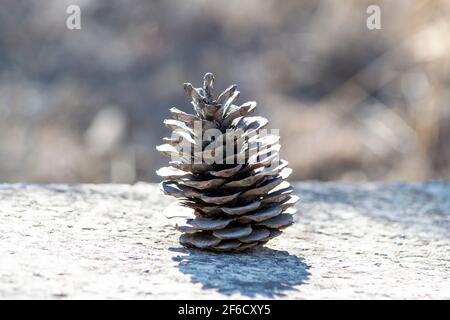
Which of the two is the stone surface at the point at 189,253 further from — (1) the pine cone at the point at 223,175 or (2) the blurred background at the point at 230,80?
(2) the blurred background at the point at 230,80

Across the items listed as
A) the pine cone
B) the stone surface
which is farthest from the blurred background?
the pine cone

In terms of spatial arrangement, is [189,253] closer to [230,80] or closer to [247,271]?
[247,271]

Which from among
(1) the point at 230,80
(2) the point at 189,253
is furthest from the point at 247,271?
(1) the point at 230,80

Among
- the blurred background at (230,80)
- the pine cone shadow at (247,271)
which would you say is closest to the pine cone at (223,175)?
the pine cone shadow at (247,271)

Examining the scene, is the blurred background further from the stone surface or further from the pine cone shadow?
the pine cone shadow

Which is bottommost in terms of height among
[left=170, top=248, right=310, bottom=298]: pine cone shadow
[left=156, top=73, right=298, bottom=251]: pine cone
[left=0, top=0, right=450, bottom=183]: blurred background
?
[left=170, top=248, right=310, bottom=298]: pine cone shadow
